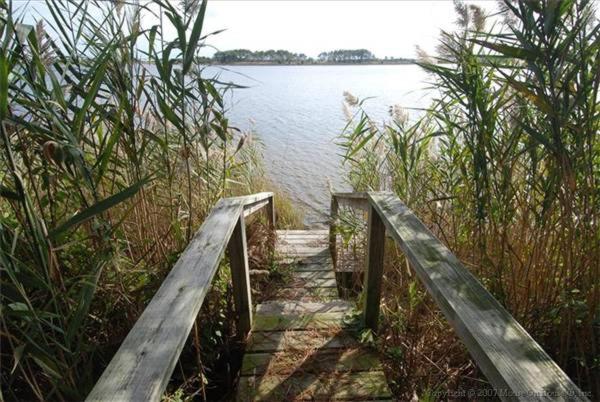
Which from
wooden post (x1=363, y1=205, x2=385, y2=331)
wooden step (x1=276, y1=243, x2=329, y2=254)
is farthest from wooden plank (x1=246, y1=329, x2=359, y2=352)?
wooden step (x1=276, y1=243, x2=329, y2=254)

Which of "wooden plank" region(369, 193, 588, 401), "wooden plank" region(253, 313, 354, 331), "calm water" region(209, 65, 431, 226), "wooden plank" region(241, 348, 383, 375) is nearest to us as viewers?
"wooden plank" region(369, 193, 588, 401)

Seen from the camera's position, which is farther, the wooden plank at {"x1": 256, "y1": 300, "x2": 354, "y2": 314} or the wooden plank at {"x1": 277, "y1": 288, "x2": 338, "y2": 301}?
the wooden plank at {"x1": 277, "y1": 288, "x2": 338, "y2": 301}

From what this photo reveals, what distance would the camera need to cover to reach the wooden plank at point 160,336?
2.39ft

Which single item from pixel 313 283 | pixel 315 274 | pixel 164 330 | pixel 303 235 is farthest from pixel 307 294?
pixel 164 330

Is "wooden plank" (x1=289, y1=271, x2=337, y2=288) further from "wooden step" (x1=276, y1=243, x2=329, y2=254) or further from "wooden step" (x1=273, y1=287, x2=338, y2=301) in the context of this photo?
"wooden step" (x1=276, y1=243, x2=329, y2=254)

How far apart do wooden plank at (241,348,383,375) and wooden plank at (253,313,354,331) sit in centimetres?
A: 23

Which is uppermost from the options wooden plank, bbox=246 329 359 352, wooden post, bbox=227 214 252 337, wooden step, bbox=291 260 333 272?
wooden post, bbox=227 214 252 337

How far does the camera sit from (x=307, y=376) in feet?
5.67

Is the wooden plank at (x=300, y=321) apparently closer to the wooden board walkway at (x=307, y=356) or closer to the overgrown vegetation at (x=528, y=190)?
the wooden board walkway at (x=307, y=356)

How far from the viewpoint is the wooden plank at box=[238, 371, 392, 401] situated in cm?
160

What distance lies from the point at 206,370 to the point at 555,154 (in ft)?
5.78

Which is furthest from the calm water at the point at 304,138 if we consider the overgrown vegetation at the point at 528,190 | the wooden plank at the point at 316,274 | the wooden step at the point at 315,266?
the wooden plank at the point at 316,274

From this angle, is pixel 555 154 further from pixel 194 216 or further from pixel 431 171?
pixel 194 216

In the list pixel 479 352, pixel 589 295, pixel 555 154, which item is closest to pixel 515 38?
pixel 555 154
